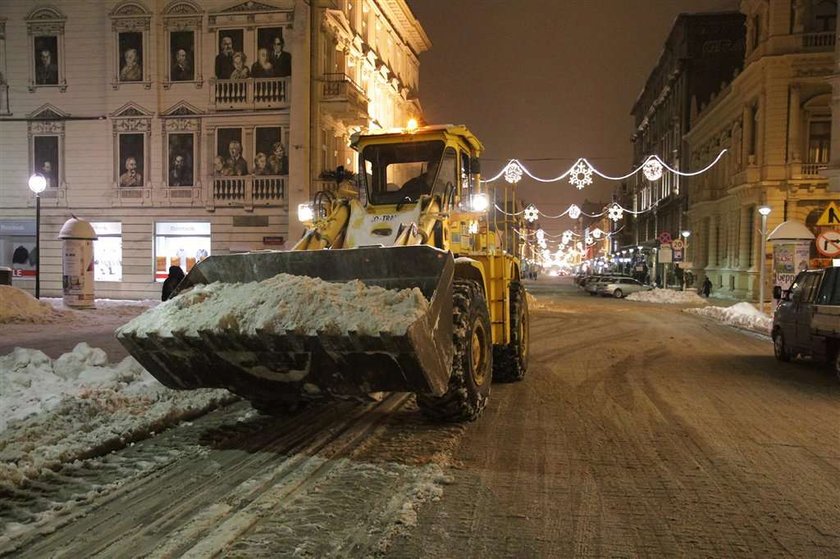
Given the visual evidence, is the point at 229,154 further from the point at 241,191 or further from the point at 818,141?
the point at 818,141

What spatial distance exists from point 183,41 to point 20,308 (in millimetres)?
15549

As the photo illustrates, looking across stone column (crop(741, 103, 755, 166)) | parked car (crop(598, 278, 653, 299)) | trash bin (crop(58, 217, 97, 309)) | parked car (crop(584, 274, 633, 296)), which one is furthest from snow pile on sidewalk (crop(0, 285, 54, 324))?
stone column (crop(741, 103, 755, 166))

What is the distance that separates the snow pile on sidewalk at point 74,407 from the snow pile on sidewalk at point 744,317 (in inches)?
659

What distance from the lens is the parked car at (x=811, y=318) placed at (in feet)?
34.3

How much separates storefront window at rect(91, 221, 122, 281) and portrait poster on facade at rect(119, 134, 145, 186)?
6.79ft

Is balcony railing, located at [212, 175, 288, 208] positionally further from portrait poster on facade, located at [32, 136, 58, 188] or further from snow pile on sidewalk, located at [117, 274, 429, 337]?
snow pile on sidewalk, located at [117, 274, 429, 337]

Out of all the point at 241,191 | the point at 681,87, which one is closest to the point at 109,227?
the point at 241,191

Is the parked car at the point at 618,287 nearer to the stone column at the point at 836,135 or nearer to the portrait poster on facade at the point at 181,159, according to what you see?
the stone column at the point at 836,135

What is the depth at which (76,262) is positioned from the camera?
66.8ft

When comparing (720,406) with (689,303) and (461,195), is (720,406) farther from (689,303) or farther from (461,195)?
(689,303)

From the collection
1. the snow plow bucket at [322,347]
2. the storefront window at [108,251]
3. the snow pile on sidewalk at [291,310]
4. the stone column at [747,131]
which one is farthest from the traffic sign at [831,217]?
the storefront window at [108,251]

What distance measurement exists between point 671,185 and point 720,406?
6042 cm

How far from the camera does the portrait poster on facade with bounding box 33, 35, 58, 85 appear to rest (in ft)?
93.7

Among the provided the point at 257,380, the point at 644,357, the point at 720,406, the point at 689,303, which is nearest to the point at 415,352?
the point at 257,380
